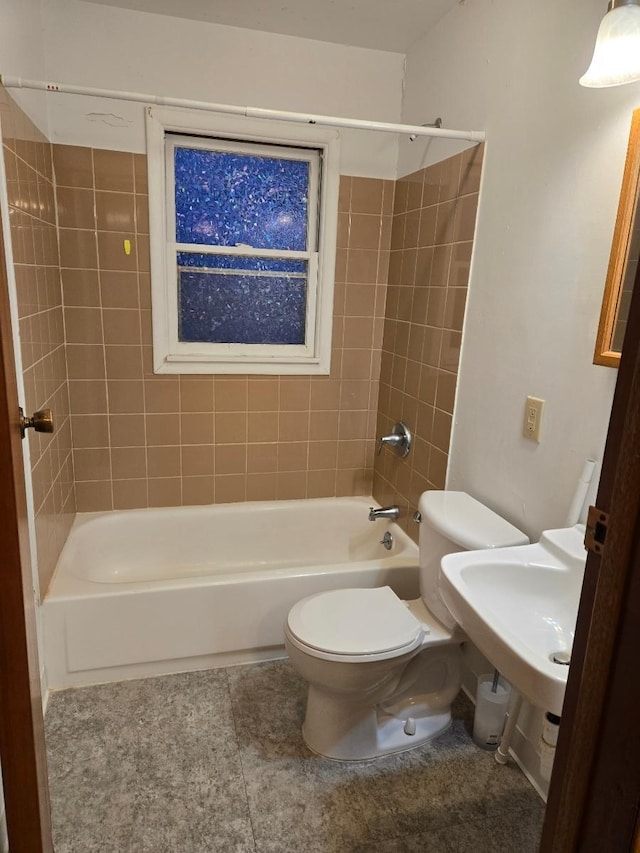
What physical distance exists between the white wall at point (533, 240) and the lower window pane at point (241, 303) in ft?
2.89

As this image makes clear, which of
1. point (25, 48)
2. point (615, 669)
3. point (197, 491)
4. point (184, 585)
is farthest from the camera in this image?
point (197, 491)

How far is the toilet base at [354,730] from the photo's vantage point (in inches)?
64.6

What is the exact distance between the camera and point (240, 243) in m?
2.43

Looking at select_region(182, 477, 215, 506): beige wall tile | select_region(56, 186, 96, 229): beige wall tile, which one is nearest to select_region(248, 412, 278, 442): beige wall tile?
select_region(182, 477, 215, 506): beige wall tile

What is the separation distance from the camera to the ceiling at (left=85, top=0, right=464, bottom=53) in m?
1.96

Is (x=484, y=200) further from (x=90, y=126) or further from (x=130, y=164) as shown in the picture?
(x=90, y=126)

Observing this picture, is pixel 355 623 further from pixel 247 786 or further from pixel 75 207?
pixel 75 207

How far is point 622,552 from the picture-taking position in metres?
0.56

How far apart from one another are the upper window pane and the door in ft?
5.21

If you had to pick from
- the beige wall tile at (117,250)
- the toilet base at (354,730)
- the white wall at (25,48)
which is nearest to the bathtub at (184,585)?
the toilet base at (354,730)

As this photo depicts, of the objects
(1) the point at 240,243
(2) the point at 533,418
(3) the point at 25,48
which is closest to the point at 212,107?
(3) the point at 25,48

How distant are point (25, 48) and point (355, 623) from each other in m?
2.11

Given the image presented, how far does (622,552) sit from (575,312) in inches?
40.3

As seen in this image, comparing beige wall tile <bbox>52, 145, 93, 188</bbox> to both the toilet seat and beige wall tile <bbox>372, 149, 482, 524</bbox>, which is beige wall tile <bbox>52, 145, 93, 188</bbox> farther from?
the toilet seat
